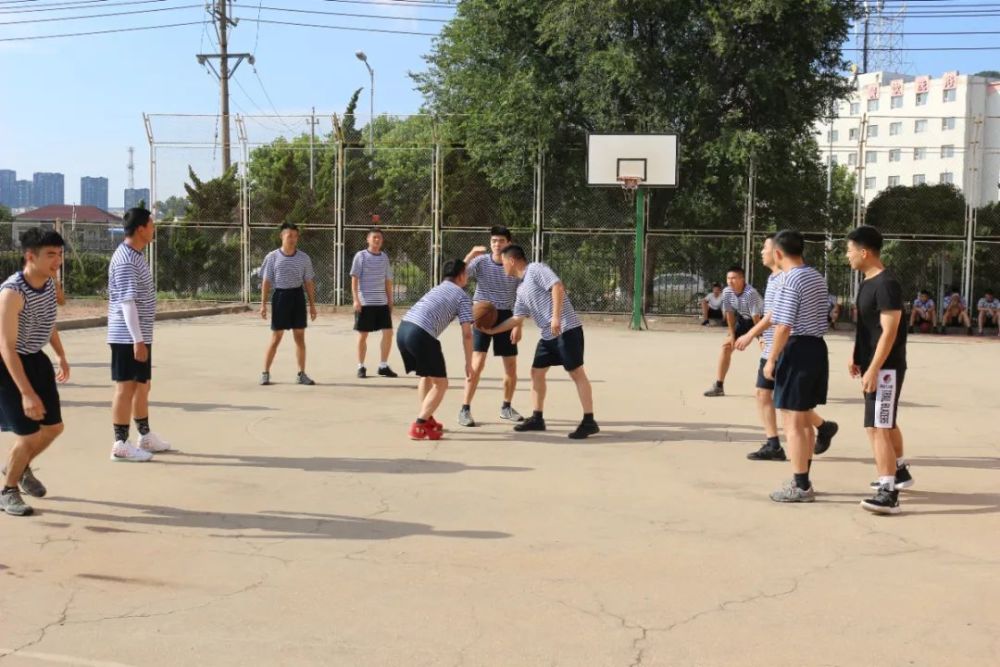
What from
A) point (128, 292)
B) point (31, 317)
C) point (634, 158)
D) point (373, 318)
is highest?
point (634, 158)

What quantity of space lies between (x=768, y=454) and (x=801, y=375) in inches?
66.6

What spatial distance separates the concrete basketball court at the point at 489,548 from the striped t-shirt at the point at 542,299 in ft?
3.34

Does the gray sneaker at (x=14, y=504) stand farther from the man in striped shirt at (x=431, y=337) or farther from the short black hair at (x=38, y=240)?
the man in striped shirt at (x=431, y=337)

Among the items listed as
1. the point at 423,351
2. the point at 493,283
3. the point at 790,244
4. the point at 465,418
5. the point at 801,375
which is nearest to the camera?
the point at 801,375

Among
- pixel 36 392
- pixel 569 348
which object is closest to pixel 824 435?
pixel 569 348

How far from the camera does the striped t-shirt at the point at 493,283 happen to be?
34.6 feet

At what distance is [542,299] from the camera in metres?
9.50

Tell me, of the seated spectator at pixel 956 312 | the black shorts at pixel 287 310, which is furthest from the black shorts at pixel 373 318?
the seated spectator at pixel 956 312

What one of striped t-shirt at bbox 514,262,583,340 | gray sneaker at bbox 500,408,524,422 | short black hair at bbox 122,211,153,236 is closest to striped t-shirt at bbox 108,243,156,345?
short black hair at bbox 122,211,153,236

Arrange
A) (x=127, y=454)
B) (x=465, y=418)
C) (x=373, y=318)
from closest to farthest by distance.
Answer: (x=127, y=454)
(x=465, y=418)
(x=373, y=318)

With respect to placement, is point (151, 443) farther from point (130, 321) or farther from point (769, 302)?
point (769, 302)

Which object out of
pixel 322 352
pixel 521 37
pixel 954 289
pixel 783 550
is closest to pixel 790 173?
pixel 954 289

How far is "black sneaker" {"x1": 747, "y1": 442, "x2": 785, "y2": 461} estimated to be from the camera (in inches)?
338

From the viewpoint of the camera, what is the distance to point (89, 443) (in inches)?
348
